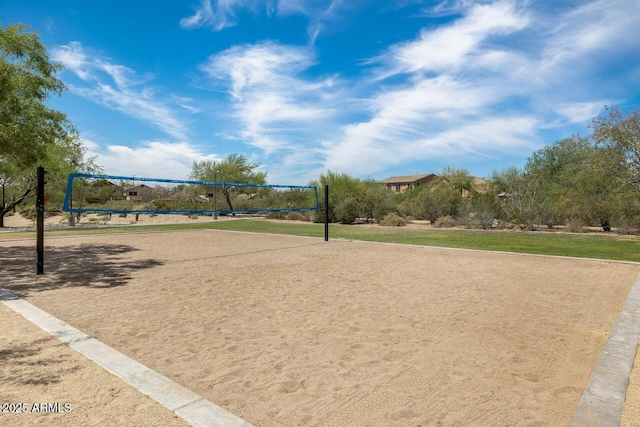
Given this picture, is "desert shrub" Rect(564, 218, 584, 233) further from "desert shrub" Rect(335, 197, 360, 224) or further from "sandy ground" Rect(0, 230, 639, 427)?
"desert shrub" Rect(335, 197, 360, 224)

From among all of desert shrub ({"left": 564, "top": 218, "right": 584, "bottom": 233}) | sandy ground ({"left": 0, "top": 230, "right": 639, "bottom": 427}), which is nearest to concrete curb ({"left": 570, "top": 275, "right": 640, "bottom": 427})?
sandy ground ({"left": 0, "top": 230, "right": 639, "bottom": 427})

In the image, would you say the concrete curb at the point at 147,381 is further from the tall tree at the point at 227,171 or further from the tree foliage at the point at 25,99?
the tall tree at the point at 227,171

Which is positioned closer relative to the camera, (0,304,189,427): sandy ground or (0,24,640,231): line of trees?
(0,304,189,427): sandy ground

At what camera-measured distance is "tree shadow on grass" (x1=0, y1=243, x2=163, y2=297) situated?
6.71m

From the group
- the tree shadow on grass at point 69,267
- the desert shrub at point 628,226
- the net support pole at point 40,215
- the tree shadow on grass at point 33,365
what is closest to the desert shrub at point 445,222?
the desert shrub at point 628,226

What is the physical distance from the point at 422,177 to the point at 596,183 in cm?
6683

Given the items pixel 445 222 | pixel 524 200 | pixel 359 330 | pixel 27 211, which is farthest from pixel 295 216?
pixel 27 211

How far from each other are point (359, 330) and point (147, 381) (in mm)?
2231

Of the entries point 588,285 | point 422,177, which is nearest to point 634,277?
point 588,285

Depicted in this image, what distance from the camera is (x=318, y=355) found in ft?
11.6

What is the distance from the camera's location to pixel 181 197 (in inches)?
976

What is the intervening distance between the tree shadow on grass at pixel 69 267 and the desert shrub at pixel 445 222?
1662 cm

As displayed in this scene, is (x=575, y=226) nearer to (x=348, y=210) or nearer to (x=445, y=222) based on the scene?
(x=445, y=222)

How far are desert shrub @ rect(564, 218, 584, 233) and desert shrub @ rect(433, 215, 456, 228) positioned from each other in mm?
5607
